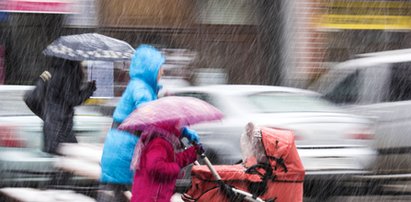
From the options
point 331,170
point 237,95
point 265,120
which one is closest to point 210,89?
point 237,95

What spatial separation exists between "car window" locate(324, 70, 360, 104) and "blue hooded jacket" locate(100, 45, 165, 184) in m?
5.61

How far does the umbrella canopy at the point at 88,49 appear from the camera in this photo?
8.84 metres

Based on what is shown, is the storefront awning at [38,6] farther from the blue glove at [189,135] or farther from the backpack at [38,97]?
the blue glove at [189,135]

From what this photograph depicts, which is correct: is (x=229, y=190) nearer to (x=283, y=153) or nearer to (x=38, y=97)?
(x=283, y=153)

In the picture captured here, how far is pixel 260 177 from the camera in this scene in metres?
5.70

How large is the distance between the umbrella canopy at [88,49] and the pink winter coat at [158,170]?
3.37m

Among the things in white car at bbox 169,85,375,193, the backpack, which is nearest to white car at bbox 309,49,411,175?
white car at bbox 169,85,375,193

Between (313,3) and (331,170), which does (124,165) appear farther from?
(313,3)

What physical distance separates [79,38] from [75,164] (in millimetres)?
1729

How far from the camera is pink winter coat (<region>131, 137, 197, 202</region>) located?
18.0 ft

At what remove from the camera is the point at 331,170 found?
936cm

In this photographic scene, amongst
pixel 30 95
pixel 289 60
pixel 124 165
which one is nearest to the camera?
pixel 124 165

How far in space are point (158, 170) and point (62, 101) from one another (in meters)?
3.41

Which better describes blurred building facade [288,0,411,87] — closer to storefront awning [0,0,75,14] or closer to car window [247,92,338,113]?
storefront awning [0,0,75,14]
